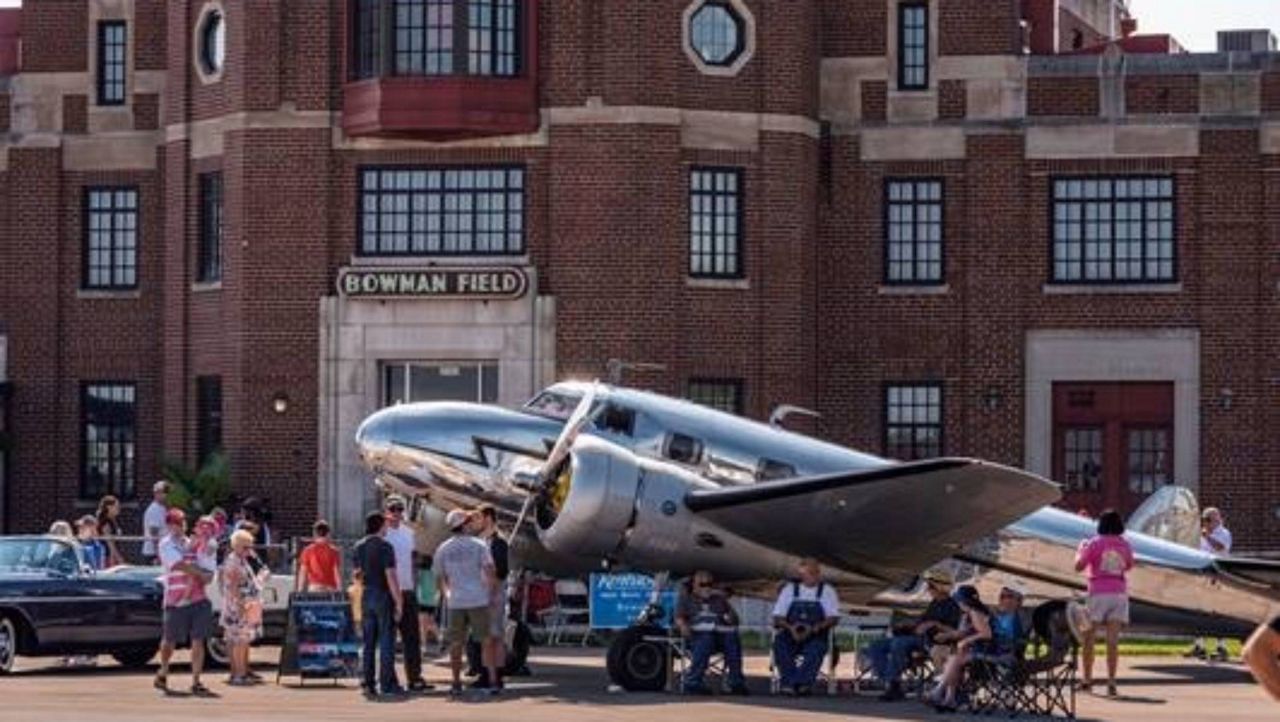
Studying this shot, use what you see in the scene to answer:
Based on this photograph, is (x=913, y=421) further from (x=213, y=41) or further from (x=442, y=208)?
(x=213, y=41)

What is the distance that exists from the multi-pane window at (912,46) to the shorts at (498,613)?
76.8ft

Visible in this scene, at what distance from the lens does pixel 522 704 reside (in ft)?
98.2

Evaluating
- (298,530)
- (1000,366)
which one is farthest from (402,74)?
(1000,366)

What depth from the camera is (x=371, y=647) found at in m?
31.3

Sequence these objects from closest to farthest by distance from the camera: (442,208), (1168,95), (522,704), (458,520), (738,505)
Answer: (522,704) < (458,520) < (738,505) < (442,208) < (1168,95)

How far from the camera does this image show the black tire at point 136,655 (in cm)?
3528

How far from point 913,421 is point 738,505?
21.8 meters

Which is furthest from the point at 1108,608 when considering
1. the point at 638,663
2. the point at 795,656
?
the point at 638,663

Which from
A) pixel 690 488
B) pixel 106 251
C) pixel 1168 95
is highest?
pixel 1168 95

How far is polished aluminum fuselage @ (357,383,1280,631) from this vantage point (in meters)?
32.9

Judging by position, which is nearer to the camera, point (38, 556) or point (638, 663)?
point (638, 663)

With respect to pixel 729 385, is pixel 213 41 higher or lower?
higher

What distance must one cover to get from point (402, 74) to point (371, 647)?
69.5 ft

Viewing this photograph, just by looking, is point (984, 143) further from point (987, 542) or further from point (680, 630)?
point (680, 630)
